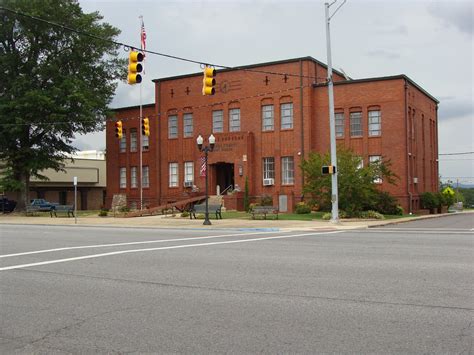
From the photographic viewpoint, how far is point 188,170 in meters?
45.7

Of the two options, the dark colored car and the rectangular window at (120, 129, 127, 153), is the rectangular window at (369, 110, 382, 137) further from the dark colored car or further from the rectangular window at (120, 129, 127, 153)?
the dark colored car

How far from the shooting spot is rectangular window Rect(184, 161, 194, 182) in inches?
1790

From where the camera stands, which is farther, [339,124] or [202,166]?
[202,166]

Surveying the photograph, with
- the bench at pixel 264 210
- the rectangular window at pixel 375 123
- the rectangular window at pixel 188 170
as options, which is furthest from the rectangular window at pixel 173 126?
the bench at pixel 264 210

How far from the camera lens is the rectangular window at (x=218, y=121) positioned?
43.8 meters

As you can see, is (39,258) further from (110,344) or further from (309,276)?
(110,344)

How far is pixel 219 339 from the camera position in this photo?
598 centimetres

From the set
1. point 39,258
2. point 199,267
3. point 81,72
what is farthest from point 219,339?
point 81,72

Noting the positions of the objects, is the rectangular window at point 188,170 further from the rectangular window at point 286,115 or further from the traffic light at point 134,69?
the traffic light at point 134,69

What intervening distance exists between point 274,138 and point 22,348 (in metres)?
36.4

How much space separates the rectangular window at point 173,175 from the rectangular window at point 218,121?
16.5 ft

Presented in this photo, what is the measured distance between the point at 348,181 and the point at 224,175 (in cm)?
1650

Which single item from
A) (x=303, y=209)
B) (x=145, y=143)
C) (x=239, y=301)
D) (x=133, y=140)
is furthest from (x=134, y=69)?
(x=133, y=140)

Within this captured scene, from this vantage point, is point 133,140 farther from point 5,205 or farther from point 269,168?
point 269,168
